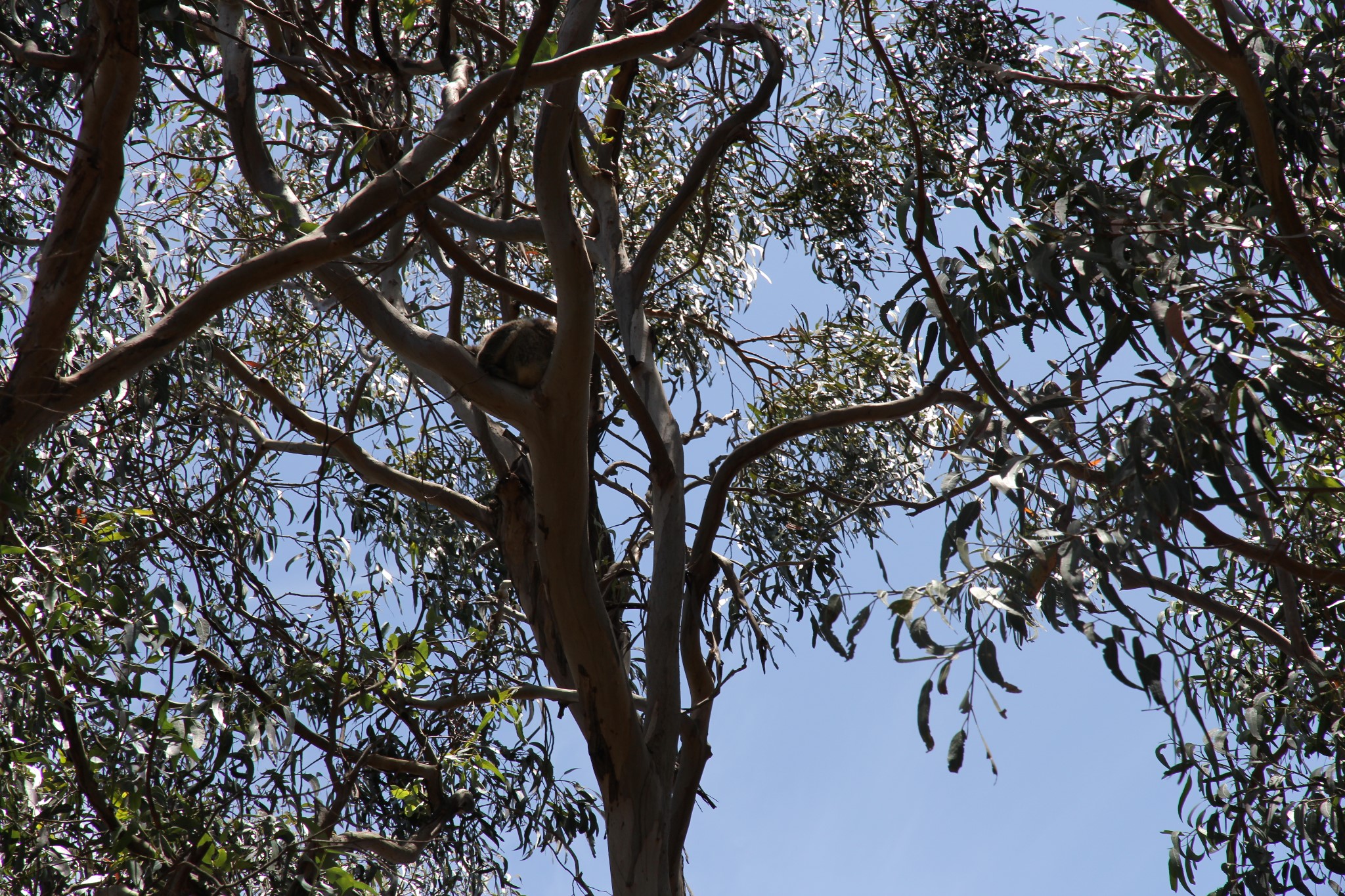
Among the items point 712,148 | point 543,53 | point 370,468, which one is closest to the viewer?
point 543,53

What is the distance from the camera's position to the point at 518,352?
11.9ft

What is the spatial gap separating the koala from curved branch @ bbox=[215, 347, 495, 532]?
0.63 m

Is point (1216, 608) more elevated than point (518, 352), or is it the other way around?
point (518, 352)

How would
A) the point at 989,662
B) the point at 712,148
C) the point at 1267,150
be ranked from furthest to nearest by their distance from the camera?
the point at 712,148 → the point at 1267,150 → the point at 989,662

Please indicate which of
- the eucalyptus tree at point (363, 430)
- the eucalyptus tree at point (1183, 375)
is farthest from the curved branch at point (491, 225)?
the eucalyptus tree at point (1183, 375)

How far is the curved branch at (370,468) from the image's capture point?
3.97 meters

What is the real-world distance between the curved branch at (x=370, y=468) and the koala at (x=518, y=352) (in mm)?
625

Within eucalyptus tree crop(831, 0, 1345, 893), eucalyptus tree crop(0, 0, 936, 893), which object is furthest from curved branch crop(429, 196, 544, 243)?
eucalyptus tree crop(831, 0, 1345, 893)

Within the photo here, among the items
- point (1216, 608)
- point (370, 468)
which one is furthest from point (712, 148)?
point (1216, 608)

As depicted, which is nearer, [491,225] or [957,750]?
[957,750]

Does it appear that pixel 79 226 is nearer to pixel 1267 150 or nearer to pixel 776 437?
pixel 776 437

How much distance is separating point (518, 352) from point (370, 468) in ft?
2.76

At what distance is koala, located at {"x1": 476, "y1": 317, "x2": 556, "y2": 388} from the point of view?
11.5 ft

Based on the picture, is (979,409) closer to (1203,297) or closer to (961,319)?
(961,319)
